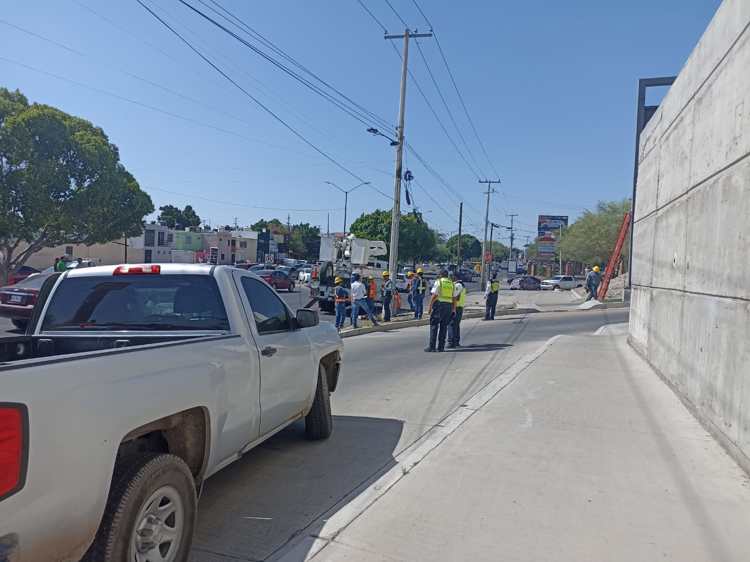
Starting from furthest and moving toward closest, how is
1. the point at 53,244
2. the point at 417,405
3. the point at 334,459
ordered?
1. the point at 53,244
2. the point at 417,405
3. the point at 334,459

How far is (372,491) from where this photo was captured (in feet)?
14.9

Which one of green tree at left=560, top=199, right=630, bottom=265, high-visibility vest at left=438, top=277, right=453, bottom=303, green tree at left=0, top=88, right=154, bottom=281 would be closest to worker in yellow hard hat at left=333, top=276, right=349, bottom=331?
high-visibility vest at left=438, top=277, right=453, bottom=303

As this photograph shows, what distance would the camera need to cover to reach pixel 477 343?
1488cm

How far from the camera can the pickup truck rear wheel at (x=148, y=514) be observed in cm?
271

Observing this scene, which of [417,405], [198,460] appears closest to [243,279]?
[198,460]

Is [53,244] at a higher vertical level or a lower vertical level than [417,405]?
higher

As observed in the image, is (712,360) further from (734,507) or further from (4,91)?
(4,91)

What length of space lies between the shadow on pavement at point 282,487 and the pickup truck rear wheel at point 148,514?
1.70 ft

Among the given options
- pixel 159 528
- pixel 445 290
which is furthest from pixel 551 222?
pixel 159 528

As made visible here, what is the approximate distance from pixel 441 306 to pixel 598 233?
51.3 metres

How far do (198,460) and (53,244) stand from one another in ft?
98.0

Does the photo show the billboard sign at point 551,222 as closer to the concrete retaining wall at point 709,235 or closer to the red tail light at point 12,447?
the concrete retaining wall at point 709,235

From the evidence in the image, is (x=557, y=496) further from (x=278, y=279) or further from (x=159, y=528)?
(x=278, y=279)

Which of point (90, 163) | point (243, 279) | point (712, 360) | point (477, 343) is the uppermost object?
point (90, 163)
